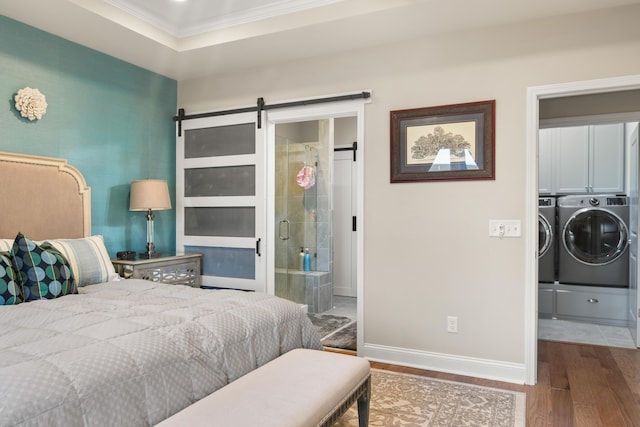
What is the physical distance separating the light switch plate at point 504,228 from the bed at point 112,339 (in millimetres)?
1515

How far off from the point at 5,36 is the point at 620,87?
4124 millimetres

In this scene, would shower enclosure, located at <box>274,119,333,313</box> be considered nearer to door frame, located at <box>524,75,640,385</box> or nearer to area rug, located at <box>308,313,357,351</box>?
area rug, located at <box>308,313,357,351</box>

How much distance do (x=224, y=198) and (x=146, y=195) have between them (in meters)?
0.72

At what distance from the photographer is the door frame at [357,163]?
3543 millimetres

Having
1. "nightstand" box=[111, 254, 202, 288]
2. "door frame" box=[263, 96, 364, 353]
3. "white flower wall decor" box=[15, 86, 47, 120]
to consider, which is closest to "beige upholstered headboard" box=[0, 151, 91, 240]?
"white flower wall decor" box=[15, 86, 47, 120]

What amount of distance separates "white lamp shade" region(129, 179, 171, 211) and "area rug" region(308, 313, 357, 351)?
6.18ft

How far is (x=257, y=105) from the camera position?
3.98 m

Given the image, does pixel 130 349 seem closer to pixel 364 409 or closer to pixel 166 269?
pixel 364 409

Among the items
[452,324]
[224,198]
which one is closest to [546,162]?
[452,324]

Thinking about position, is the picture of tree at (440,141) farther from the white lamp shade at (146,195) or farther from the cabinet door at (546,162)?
the cabinet door at (546,162)

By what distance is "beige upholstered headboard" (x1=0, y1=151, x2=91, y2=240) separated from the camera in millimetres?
2986

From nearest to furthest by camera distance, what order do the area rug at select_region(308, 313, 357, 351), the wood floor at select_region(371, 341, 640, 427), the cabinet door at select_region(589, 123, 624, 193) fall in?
1. the wood floor at select_region(371, 341, 640, 427)
2. the area rug at select_region(308, 313, 357, 351)
3. the cabinet door at select_region(589, 123, 624, 193)

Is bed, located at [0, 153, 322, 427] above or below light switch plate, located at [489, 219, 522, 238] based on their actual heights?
below

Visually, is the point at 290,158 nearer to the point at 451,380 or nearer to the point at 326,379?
the point at 451,380
